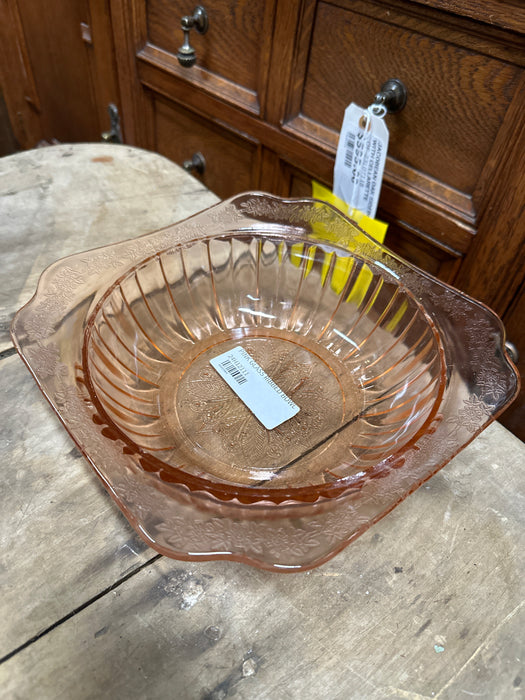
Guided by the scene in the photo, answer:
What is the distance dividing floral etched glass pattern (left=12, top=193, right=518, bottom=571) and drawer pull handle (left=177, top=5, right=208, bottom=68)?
341 millimetres

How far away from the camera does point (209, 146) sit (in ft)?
3.27

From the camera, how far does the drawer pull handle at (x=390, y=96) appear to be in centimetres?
64

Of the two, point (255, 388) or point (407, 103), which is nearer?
point (255, 388)

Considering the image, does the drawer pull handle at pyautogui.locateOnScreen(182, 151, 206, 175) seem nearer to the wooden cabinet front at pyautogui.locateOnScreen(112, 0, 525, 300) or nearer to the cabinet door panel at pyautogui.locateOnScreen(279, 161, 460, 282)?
the wooden cabinet front at pyautogui.locateOnScreen(112, 0, 525, 300)

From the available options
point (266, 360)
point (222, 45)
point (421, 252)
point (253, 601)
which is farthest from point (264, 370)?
point (222, 45)

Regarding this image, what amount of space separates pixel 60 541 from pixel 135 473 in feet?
0.31

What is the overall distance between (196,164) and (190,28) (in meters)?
0.25

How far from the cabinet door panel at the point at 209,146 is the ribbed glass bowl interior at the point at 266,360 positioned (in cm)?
38

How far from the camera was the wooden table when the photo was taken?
35cm

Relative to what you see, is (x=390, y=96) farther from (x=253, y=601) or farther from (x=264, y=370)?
(x=253, y=601)

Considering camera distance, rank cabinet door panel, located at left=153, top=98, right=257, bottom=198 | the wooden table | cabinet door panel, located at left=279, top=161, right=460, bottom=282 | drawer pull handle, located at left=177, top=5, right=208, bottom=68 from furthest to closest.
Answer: cabinet door panel, located at left=153, top=98, right=257, bottom=198
drawer pull handle, located at left=177, top=5, right=208, bottom=68
cabinet door panel, located at left=279, top=161, right=460, bottom=282
the wooden table

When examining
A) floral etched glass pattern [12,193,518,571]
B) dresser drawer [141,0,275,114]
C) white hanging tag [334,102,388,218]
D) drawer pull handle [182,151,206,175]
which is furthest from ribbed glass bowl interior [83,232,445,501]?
drawer pull handle [182,151,206,175]

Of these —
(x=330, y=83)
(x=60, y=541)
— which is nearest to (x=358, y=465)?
(x=60, y=541)

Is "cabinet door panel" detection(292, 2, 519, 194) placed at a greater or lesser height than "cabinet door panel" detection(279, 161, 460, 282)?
greater
